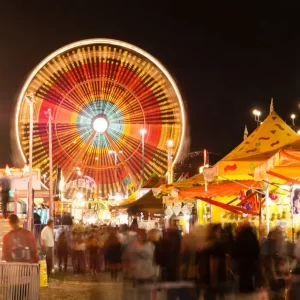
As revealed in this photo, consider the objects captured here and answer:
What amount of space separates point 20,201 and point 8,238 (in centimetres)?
3151

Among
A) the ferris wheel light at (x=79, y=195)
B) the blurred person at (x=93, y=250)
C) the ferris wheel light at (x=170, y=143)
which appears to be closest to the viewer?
the blurred person at (x=93, y=250)

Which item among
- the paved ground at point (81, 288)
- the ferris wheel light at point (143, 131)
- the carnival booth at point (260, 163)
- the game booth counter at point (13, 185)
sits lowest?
the paved ground at point (81, 288)

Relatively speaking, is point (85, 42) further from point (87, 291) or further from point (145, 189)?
point (87, 291)

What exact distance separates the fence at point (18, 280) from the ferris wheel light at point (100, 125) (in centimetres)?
2413

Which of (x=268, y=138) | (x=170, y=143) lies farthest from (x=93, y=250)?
(x=170, y=143)

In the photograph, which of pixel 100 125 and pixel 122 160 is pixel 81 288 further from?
pixel 100 125

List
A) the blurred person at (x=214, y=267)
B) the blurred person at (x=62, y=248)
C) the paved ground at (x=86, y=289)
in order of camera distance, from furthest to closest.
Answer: the blurred person at (x=62, y=248) → the paved ground at (x=86, y=289) → the blurred person at (x=214, y=267)

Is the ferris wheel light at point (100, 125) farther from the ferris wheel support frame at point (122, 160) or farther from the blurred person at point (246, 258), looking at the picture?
the blurred person at point (246, 258)

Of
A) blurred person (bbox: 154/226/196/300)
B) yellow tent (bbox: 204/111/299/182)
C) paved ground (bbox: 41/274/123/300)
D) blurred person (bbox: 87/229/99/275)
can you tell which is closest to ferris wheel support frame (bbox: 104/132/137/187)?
blurred person (bbox: 87/229/99/275)

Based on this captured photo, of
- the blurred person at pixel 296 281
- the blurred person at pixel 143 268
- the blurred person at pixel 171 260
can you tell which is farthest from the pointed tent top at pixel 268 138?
the blurred person at pixel 296 281

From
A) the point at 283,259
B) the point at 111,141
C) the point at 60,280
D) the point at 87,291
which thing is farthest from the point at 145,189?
the point at 283,259

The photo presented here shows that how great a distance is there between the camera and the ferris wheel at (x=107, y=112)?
3192 cm

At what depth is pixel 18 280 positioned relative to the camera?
990 centimetres

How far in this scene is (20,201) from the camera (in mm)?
40875
